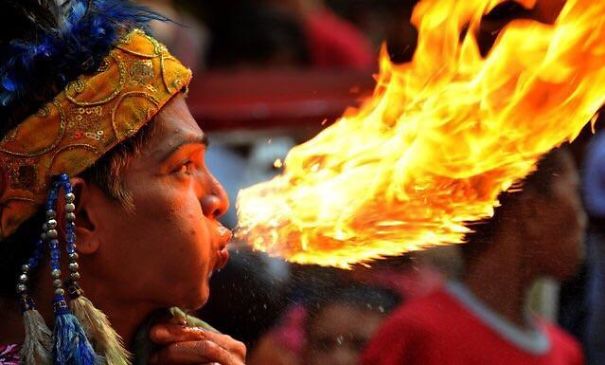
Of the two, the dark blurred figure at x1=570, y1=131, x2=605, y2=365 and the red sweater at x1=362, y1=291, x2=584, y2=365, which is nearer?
the red sweater at x1=362, y1=291, x2=584, y2=365

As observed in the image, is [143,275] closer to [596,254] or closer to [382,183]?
[382,183]

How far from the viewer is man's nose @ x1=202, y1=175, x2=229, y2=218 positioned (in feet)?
9.20

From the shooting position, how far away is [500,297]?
3.98 metres

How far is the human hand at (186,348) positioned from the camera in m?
2.76

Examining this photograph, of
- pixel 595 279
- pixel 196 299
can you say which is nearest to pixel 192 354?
pixel 196 299

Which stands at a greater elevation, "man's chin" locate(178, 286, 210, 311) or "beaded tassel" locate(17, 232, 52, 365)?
"man's chin" locate(178, 286, 210, 311)

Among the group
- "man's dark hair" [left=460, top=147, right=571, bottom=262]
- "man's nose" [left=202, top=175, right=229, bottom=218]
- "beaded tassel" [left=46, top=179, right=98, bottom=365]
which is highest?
"man's nose" [left=202, top=175, right=229, bottom=218]

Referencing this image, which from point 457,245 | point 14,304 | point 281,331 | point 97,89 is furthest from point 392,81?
point 14,304

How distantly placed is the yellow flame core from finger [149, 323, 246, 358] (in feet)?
1.36

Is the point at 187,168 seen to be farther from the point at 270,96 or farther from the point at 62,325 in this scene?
the point at 270,96

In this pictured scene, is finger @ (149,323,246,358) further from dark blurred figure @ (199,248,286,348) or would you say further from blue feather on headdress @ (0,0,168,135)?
blue feather on headdress @ (0,0,168,135)

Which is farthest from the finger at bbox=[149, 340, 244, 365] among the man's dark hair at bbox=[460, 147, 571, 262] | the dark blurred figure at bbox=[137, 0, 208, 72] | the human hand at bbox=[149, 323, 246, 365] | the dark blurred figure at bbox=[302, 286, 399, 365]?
the dark blurred figure at bbox=[137, 0, 208, 72]

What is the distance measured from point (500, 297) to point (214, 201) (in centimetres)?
149

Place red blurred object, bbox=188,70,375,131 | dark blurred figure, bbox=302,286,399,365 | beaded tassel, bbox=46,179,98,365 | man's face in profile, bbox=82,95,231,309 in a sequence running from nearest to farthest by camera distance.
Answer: beaded tassel, bbox=46,179,98,365, man's face in profile, bbox=82,95,231,309, dark blurred figure, bbox=302,286,399,365, red blurred object, bbox=188,70,375,131
